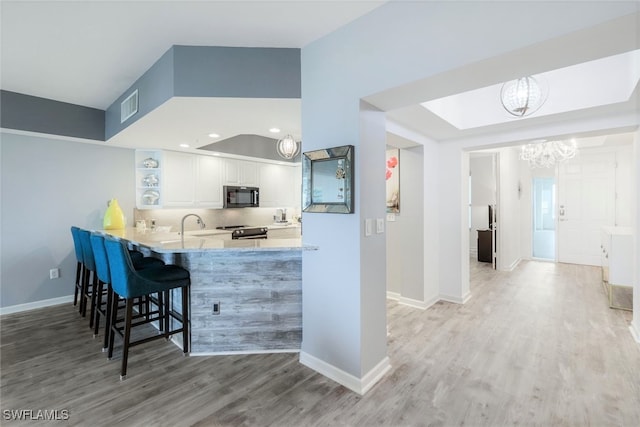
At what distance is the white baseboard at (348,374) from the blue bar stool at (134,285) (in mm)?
1128

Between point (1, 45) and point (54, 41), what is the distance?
0.49 metres

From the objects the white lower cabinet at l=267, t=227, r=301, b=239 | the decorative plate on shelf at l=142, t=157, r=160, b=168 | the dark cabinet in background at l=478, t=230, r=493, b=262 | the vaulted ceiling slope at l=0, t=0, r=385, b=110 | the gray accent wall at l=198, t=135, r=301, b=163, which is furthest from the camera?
the dark cabinet in background at l=478, t=230, r=493, b=262

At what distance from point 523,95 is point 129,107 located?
149 inches

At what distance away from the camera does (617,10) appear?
1.25 meters

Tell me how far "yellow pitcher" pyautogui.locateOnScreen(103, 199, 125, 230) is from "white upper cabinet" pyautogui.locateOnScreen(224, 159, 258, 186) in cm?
181

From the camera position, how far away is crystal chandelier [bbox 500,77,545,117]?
227 cm

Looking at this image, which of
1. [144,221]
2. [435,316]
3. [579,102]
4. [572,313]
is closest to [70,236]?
[144,221]

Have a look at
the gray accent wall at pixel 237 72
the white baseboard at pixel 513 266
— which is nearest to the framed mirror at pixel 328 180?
the gray accent wall at pixel 237 72

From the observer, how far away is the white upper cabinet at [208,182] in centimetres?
508

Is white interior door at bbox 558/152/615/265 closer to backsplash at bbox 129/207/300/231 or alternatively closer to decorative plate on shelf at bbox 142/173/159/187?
backsplash at bbox 129/207/300/231

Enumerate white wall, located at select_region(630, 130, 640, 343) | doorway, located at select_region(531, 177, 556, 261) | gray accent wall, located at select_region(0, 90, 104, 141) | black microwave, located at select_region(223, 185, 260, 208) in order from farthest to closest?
doorway, located at select_region(531, 177, 556, 261)
black microwave, located at select_region(223, 185, 260, 208)
gray accent wall, located at select_region(0, 90, 104, 141)
white wall, located at select_region(630, 130, 640, 343)

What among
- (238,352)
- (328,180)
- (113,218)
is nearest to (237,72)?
(328,180)

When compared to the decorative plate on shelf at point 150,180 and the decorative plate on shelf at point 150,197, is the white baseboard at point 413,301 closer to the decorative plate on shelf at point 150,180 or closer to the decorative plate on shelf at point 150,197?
the decorative plate on shelf at point 150,197

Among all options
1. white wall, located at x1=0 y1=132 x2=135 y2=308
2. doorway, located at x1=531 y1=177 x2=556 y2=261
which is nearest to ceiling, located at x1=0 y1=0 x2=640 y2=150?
white wall, located at x1=0 y1=132 x2=135 y2=308
